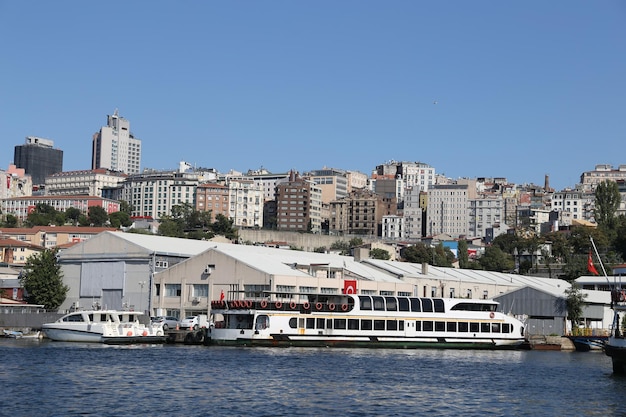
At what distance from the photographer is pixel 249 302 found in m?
61.0

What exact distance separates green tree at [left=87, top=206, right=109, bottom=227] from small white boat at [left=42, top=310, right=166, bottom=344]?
131176 mm

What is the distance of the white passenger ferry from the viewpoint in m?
60.9

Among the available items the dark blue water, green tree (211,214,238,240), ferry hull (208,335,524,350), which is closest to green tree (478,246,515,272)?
green tree (211,214,238,240)

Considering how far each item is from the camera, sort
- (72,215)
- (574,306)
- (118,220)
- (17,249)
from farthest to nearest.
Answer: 1. (72,215)
2. (118,220)
3. (17,249)
4. (574,306)

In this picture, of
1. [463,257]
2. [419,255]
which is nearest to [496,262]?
[463,257]

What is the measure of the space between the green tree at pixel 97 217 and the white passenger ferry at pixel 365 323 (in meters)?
135

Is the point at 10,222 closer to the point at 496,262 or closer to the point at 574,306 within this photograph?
the point at 496,262

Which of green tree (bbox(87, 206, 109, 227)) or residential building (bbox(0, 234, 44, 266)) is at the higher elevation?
green tree (bbox(87, 206, 109, 227))

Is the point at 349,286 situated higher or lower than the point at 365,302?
higher

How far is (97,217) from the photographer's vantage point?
194 m

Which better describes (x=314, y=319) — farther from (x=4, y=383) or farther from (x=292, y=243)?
(x=292, y=243)

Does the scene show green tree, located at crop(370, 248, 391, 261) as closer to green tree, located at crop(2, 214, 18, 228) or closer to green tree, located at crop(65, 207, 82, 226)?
green tree, located at crop(65, 207, 82, 226)

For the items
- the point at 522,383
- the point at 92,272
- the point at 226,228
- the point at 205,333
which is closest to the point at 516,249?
the point at 226,228

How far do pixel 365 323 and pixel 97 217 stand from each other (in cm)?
13982
